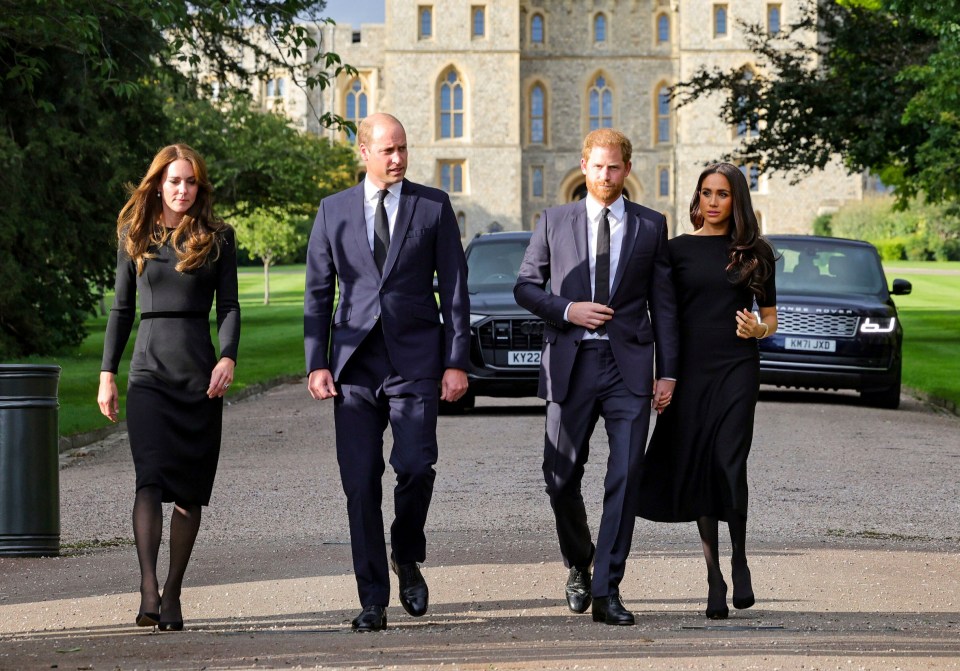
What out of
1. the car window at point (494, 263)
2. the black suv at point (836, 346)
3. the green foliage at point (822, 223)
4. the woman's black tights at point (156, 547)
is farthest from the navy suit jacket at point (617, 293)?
the green foliage at point (822, 223)

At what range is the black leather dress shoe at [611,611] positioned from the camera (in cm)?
586

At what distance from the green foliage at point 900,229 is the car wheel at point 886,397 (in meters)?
52.9

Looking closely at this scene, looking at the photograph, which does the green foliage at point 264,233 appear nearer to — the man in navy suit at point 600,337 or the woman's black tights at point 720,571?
the man in navy suit at point 600,337

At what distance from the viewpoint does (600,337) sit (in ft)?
20.3

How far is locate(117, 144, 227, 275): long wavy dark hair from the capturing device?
609 cm

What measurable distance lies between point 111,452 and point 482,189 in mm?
69233

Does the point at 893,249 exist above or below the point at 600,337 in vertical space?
above

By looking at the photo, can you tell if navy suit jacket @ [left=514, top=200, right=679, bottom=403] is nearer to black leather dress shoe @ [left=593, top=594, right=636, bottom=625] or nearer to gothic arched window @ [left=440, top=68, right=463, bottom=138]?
black leather dress shoe @ [left=593, top=594, right=636, bottom=625]

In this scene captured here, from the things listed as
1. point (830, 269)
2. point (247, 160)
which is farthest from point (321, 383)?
point (247, 160)

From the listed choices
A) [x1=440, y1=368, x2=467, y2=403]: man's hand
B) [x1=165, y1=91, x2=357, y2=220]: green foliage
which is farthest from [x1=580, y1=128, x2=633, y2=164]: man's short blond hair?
[x1=165, y1=91, x2=357, y2=220]: green foliage

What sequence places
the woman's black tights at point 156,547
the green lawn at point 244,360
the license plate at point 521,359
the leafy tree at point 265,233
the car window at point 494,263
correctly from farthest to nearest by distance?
1. the leafy tree at point 265,233
2. the car window at point 494,263
3. the green lawn at point 244,360
4. the license plate at point 521,359
5. the woman's black tights at point 156,547

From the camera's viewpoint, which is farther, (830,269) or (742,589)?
(830,269)

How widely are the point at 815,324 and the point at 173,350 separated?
38.7ft

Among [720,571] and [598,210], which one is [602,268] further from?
[720,571]
